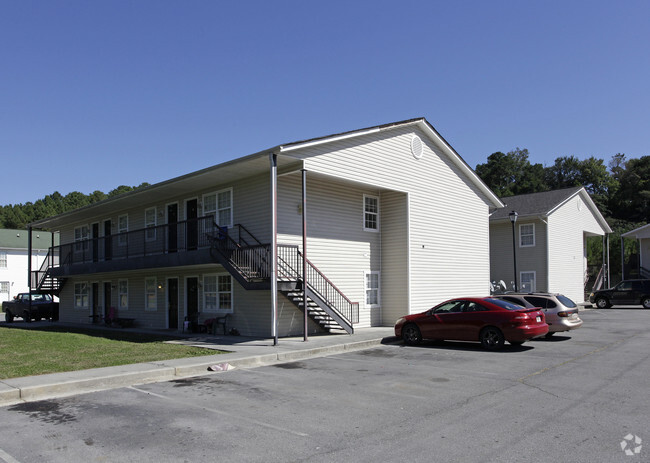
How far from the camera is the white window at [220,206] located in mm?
19766

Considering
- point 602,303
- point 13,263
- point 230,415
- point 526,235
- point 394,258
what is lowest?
point 602,303

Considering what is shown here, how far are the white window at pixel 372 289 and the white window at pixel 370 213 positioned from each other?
6.14ft

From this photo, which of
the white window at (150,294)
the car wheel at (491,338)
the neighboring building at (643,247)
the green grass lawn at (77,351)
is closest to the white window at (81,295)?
the white window at (150,294)

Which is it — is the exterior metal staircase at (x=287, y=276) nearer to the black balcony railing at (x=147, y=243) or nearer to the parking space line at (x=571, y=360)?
the black balcony railing at (x=147, y=243)

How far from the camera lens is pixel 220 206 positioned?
20203 mm

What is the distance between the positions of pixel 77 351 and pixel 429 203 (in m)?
14.3

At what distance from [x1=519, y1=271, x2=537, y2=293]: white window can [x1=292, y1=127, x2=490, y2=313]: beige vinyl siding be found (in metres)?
8.29

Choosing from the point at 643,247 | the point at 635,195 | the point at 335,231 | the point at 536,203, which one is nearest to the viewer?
the point at 335,231

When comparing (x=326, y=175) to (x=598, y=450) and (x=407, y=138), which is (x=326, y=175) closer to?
(x=407, y=138)

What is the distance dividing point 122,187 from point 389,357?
3563 inches

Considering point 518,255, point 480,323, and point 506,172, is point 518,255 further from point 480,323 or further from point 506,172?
point 506,172

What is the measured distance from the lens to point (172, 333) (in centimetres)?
2027

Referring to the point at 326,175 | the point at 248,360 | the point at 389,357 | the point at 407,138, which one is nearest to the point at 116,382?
the point at 248,360

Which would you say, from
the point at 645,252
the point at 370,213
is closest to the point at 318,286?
the point at 370,213
